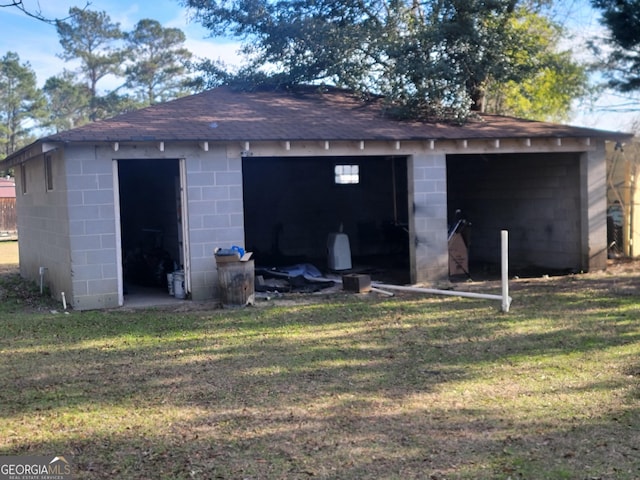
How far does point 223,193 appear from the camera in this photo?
1177 centimetres

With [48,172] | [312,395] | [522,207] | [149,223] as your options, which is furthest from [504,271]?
[149,223]

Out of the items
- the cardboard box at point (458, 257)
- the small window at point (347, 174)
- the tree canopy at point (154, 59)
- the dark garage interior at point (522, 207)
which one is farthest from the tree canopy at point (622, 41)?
the tree canopy at point (154, 59)

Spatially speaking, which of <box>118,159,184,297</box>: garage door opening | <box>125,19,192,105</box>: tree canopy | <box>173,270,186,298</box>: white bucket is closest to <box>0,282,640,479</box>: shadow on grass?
<box>173,270,186,298</box>: white bucket

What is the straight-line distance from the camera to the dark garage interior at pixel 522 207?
14922 millimetres

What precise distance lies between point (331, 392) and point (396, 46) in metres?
11.8

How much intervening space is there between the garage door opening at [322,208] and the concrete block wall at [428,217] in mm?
3743

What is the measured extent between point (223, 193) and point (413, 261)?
3785 millimetres

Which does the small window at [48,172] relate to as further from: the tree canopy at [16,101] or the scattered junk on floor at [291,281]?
the tree canopy at [16,101]

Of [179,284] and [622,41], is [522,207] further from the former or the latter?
[179,284]

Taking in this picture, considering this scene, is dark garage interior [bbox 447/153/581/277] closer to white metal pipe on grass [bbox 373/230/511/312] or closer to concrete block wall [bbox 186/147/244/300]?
white metal pipe on grass [bbox 373/230/511/312]

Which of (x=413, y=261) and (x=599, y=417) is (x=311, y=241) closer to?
(x=413, y=261)

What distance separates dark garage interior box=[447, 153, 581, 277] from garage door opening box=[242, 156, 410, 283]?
175cm

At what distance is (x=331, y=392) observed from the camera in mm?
6277

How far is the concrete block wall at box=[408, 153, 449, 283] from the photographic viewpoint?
515 inches
